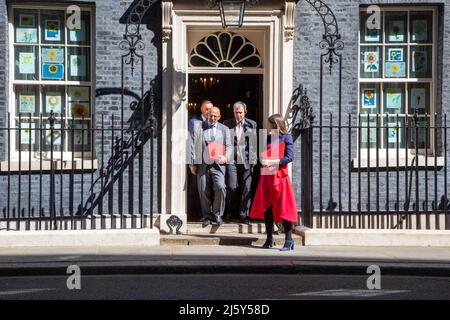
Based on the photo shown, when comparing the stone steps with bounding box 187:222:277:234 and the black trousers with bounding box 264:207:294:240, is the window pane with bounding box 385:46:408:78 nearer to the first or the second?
the stone steps with bounding box 187:222:277:234

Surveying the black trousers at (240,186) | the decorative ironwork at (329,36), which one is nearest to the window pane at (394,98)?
the decorative ironwork at (329,36)

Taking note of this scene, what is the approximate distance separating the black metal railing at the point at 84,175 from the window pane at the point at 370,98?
3339 mm

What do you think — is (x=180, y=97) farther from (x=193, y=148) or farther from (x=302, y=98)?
(x=302, y=98)

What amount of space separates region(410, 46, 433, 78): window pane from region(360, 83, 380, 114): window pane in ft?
2.05

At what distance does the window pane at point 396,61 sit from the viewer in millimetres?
13719

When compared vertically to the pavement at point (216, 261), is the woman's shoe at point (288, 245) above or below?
above

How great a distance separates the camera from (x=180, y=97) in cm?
1314

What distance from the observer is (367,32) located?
1370 cm

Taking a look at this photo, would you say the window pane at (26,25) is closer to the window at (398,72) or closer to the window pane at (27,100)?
the window pane at (27,100)

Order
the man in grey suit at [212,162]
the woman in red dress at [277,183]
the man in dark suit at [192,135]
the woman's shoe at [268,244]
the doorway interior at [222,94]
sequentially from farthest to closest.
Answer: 1. the doorway interior at [222,94]
2. the man in dark suit at [192,135]
3. the man in grey suit at [212,162]
4. the woman's shoe at [268,244]
5. the woman in red dress at [277,183]

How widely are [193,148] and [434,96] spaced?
388 centimetres

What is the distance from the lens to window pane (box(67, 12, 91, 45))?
1332 cm

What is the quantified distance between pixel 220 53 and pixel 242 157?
1.76 m
